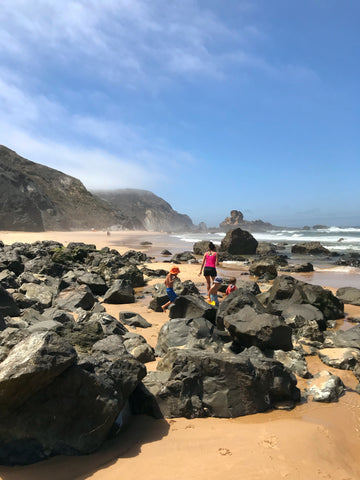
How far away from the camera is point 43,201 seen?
63469 mm

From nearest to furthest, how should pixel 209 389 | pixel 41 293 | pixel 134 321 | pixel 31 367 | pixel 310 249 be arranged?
pixel 31 367, pixel 209 389, pixel 134 321, pixel 41 293, pixel 310 249

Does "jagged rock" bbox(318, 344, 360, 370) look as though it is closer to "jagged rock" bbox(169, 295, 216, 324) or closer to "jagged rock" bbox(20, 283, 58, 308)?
"jagged rock" bbox(169, 295, 216, 324)

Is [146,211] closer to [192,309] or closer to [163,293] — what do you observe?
[163,293]

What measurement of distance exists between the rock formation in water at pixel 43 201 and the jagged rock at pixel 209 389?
56000 millimetres

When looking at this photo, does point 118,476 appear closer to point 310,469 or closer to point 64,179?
point 310,469

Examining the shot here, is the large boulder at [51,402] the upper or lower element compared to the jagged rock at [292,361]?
upper

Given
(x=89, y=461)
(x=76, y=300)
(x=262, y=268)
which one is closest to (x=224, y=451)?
(x=89, y=461)

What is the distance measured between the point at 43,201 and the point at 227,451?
217 ft

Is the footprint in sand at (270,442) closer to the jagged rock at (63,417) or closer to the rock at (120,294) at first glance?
the jagged rock at (63,417)

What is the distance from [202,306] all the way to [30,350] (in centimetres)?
448

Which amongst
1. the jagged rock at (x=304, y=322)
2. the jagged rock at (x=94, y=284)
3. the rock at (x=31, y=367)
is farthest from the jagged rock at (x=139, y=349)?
the jagged rock at (x=94, y=284)

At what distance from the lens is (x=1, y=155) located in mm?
65000

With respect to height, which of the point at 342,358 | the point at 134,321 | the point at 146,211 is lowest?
the point at 134,321

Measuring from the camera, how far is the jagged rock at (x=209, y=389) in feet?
12.8
